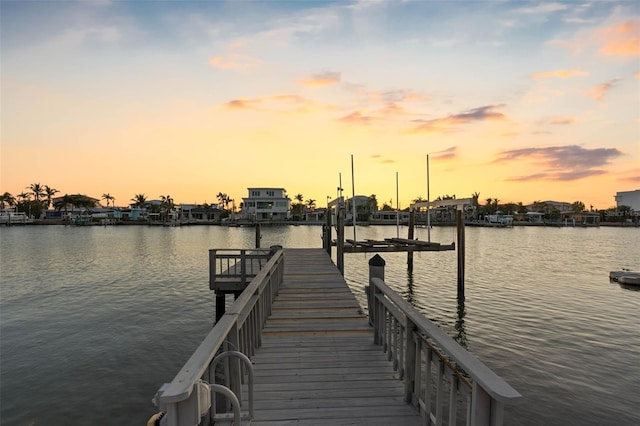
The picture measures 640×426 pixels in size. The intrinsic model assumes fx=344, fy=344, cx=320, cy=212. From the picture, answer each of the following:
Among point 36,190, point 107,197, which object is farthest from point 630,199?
point 36,190

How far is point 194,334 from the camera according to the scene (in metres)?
14.4

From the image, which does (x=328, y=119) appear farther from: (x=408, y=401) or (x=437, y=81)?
(x=408, y=401)

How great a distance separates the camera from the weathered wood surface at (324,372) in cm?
410

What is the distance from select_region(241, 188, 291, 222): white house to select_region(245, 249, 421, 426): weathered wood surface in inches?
3974

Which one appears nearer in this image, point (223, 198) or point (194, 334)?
point (194, 334)

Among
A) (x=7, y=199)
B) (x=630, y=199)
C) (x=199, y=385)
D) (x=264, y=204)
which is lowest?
(x=199, y=385)

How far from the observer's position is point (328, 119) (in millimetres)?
31984

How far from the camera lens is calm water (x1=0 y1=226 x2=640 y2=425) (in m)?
9.15

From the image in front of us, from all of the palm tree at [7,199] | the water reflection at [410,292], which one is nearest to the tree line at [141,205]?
the palm tree at [7,199]

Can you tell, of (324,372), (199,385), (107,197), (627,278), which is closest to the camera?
(199,385)

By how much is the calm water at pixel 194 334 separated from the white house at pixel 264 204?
3114 inches

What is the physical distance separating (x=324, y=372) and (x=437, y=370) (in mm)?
2405

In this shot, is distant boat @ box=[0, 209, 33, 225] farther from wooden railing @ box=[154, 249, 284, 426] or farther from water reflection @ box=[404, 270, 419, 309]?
wooden railing @ box=[154, 249, 284, 426]

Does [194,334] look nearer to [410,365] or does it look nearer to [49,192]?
[410,365]
